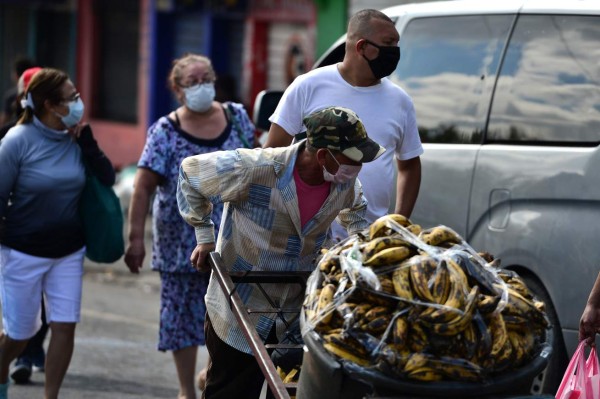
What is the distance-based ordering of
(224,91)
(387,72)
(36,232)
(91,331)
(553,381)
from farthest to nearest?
(224,91) → (91,331) → (36,232) → (553,381) → (387,72)

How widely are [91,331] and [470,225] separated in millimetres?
3678

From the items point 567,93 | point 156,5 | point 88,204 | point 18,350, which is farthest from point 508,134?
point 156,5

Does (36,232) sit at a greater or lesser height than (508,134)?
lesser

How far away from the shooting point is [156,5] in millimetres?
19281

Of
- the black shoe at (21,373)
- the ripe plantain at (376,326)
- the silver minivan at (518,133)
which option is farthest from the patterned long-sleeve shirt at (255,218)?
the black shoe at (21,373)

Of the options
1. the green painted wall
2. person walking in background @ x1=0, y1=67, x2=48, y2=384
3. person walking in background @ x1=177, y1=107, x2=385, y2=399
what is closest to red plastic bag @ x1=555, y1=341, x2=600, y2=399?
person walking in background @ x1=177, y1=107, x2=385, y2=399

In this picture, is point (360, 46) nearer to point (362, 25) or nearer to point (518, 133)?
point (362, 25)

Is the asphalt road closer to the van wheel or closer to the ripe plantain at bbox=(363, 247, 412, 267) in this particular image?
the van wheel

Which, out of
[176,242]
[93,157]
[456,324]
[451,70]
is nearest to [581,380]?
[456,324]

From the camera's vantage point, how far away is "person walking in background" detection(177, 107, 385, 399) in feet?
16.3

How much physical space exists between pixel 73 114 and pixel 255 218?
6.95ft

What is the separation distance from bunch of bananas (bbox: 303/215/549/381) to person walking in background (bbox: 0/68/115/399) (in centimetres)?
295

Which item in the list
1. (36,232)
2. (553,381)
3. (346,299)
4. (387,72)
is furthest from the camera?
(36,232)

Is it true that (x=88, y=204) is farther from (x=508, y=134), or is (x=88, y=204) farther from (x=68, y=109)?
(x=508, y=134)
